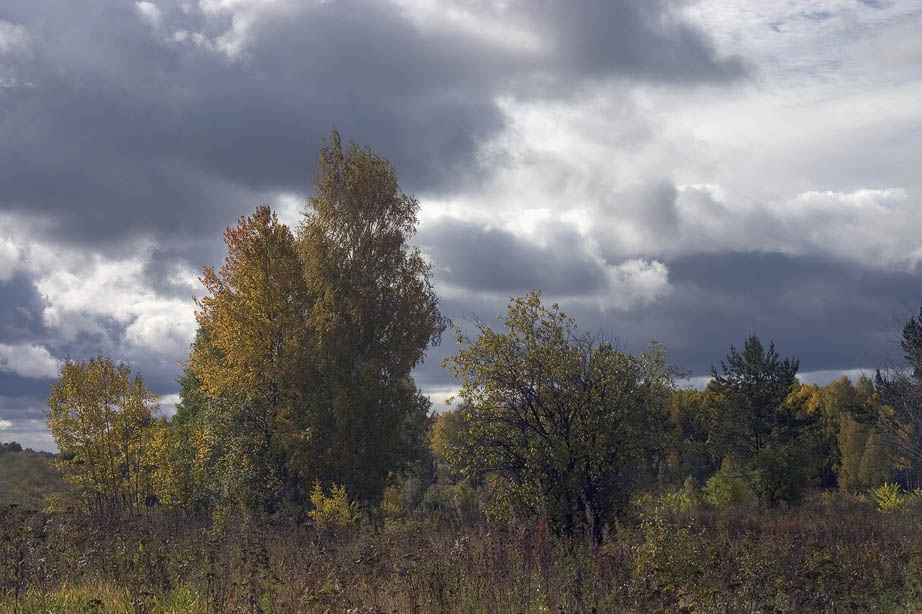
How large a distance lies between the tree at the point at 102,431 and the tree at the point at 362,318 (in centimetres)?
837

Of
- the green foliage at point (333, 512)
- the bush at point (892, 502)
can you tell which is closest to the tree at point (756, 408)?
the bush at point (892, 502)

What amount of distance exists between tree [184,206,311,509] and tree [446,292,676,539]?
405 inches

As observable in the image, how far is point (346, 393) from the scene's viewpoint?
26.1 metres

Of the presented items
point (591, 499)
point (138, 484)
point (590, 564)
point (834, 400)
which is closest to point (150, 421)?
point (138, 484)

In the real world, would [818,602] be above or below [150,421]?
below

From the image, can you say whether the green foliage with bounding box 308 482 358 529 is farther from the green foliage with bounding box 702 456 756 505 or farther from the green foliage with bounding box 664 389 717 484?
the green foliage with bounding box 664 389 717 484

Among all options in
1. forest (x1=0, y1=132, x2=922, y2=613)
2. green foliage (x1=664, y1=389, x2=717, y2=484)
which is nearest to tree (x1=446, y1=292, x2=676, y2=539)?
forest (x1=0, y1=132, x2=922, y2=613)

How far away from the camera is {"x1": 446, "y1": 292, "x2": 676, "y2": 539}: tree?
16062mm

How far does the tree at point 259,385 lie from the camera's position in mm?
25859

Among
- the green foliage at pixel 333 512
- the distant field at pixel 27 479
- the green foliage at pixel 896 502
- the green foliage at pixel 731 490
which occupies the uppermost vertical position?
the distant field at pixel 27 479

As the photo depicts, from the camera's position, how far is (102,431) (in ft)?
96.5

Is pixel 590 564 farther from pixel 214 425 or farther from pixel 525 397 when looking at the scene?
pixel 214 425

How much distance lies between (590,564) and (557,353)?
5763 mm

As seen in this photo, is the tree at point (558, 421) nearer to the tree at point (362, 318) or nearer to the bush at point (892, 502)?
the tree at point (362, 318)
